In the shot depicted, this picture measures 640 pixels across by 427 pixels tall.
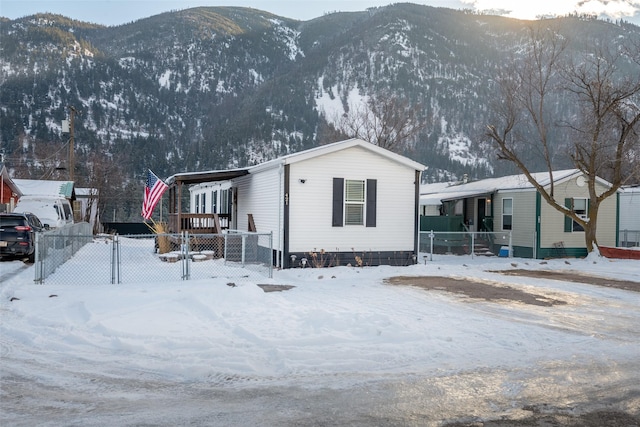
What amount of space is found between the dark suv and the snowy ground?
19.1ft

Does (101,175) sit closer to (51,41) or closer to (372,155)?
(372,155)

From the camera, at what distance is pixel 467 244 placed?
21984 mm

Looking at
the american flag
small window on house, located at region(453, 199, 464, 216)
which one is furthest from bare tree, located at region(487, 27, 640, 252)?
the american flag

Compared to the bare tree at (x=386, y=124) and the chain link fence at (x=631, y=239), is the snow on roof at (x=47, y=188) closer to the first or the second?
the bare tree at (x=386, y=124)

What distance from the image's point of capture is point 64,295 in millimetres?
9422

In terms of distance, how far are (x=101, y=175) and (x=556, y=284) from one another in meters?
38.0

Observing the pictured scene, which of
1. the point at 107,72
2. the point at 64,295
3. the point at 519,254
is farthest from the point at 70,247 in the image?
the point at 107,72

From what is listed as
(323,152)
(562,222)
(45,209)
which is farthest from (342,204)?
(45,209)

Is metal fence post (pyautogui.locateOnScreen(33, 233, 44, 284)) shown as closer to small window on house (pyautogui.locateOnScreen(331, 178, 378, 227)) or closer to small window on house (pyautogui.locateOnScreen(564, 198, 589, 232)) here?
small window on house (pyautogui.locateOnScreen(331, 178, 378, 227))

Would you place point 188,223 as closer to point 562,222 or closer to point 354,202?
point 354,202

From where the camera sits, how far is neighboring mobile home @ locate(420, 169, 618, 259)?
21.3 metres

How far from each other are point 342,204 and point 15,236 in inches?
394

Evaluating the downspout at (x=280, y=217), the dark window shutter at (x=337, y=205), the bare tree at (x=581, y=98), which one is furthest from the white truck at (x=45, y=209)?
the bare tree at (x=581, y=98)

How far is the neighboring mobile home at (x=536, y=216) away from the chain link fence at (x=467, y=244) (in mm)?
567
